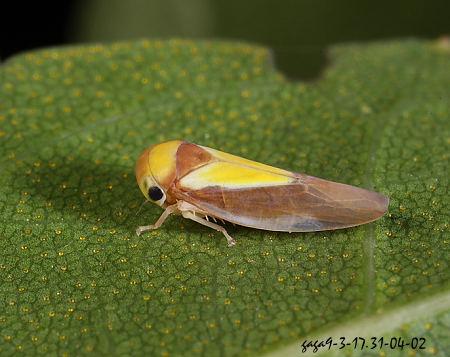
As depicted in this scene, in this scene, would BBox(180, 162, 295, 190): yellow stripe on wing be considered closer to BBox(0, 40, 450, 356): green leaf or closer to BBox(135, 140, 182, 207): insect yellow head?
BBox(135, 140, 182, 207): insect yellow head

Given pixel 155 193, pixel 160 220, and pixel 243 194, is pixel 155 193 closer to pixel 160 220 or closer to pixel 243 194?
pixel 160 220

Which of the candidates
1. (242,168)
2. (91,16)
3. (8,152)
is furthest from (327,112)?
(91,16)

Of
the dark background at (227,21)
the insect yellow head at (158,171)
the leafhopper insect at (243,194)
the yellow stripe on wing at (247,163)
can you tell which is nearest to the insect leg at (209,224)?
the leafhopper insect at (243,194)

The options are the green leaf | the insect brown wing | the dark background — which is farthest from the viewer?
the dark background

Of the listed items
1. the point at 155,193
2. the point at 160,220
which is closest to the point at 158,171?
the point at 155,193

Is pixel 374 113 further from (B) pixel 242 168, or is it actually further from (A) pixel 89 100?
(A) pixel 89 100

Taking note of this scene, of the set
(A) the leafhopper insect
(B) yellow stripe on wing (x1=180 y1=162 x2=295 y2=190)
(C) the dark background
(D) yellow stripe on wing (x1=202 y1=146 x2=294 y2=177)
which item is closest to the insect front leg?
(A) the leafhopper insect

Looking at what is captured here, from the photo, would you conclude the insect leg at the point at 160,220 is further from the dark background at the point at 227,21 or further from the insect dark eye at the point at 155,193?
the dark background at the point at 227,21
